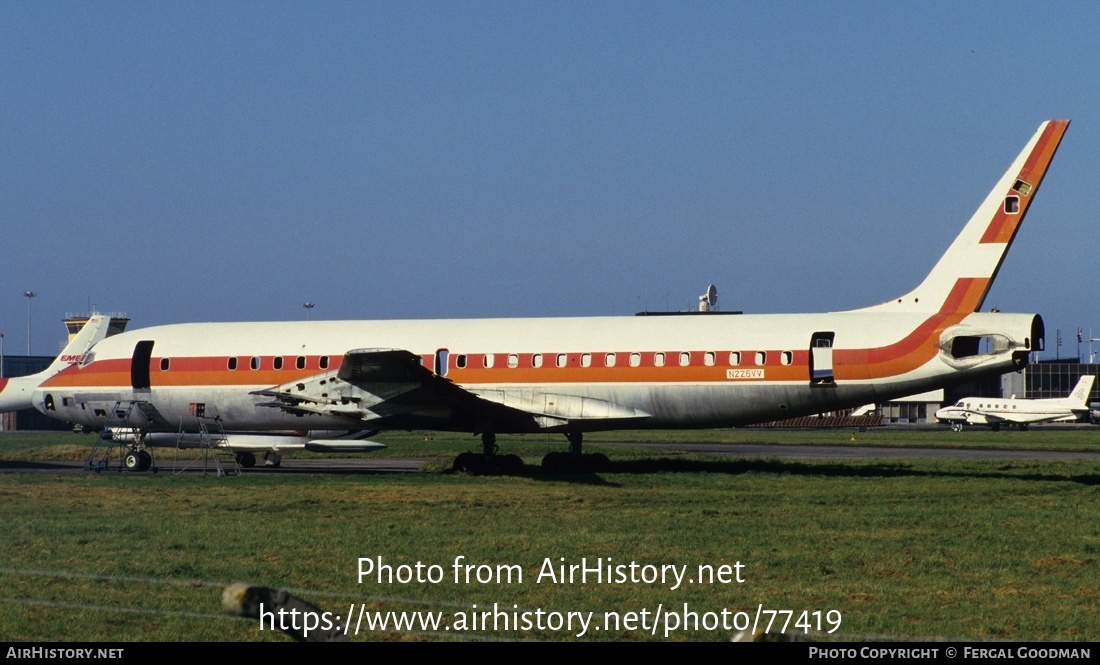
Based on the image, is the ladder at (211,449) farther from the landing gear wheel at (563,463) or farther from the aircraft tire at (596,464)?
the aircraft tire at (596,464)

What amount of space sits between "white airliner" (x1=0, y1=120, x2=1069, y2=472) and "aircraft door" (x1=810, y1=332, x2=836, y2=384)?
4cm

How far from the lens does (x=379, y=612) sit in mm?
11961

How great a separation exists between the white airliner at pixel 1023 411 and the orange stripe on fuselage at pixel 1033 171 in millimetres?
56860

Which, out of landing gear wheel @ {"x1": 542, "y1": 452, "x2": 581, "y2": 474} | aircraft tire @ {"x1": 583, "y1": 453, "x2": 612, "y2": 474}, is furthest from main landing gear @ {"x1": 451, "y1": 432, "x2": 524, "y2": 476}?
aircraft tire @ {"x1": 583, "y1": 453, "x2": 612, "y2": 474}

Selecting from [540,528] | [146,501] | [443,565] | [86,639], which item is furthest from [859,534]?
[146,501]

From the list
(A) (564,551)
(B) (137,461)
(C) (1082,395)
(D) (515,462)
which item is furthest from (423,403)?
(C) (1082,395)

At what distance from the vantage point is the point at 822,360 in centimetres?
2880

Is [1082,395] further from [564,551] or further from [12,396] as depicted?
[564,551]

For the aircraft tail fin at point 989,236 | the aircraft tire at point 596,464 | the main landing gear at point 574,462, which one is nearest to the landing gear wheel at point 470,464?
the main landing gear at point 574,462

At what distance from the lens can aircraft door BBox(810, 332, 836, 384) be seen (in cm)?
2872

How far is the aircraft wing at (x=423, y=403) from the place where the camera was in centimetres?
2934

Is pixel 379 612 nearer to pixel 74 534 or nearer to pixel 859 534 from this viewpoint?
pixel 74 534

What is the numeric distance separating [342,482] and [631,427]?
25.4ft

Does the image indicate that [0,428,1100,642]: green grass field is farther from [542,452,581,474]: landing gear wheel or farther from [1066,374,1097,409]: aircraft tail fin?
[1066,374,1097,409]: aircraft tail fin
